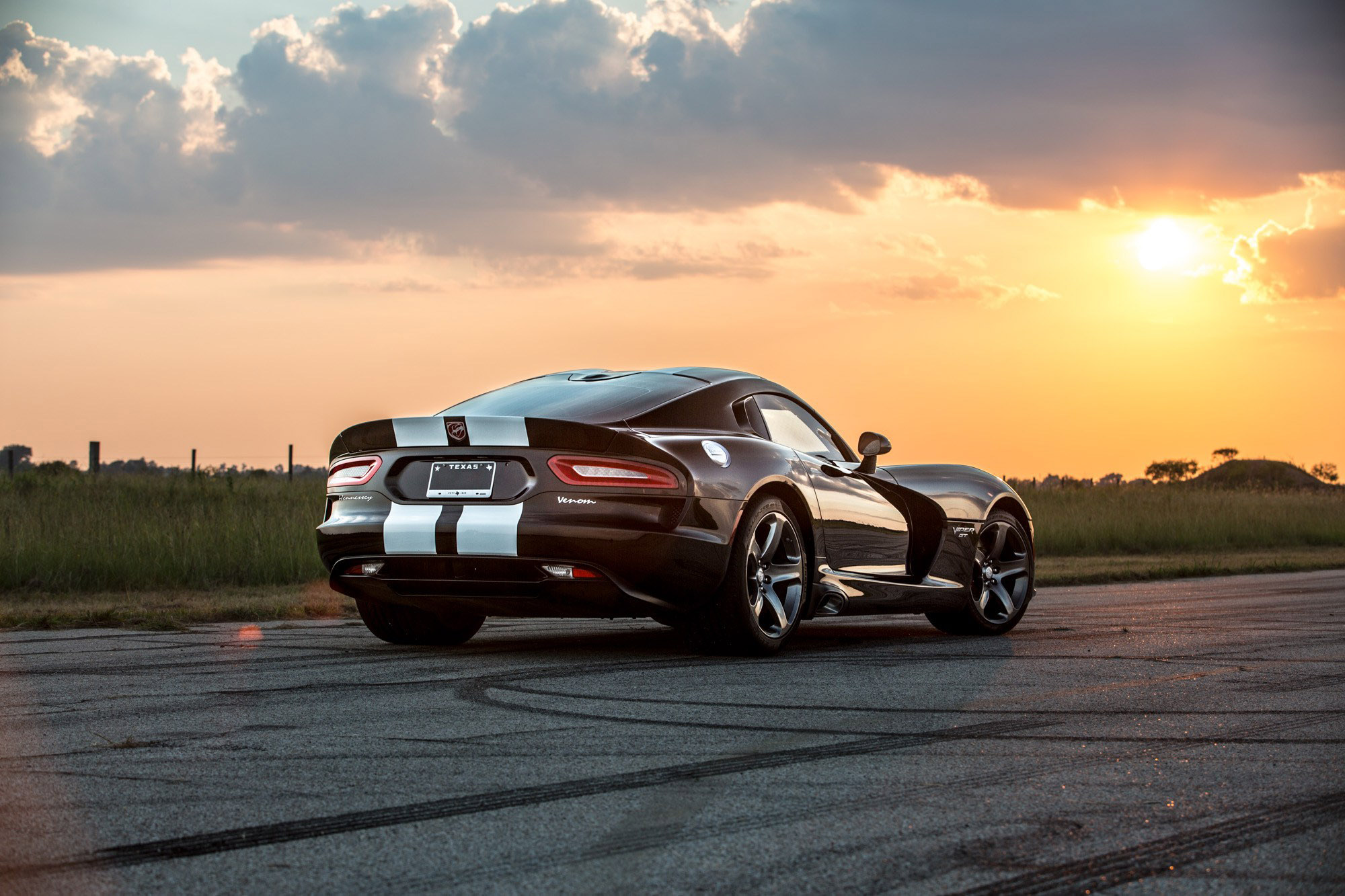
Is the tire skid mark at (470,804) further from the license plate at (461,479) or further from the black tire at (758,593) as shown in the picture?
the license plate at (461,479)

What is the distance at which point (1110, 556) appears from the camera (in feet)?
80.6

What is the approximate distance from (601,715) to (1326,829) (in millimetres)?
2509

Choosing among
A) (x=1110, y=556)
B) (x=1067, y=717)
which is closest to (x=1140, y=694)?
(x=1067, y=717)

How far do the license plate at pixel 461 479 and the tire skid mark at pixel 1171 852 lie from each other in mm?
4015

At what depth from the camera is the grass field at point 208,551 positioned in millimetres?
11492

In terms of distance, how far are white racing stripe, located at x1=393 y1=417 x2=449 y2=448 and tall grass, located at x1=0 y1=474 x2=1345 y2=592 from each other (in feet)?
22.9

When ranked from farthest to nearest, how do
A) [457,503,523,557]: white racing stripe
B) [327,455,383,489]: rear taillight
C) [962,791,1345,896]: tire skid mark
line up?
[327,455,383,489]: rear taillight, [457,503,523,557]: white racing stripe, [962,791,1345,896]: tire skid mark

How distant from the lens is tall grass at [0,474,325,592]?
1311 centimetres

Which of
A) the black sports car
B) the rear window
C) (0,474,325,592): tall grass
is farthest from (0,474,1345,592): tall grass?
the rear window

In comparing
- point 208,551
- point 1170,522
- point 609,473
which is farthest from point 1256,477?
point 609,473

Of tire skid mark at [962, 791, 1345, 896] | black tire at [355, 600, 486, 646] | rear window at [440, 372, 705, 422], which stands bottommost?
tire skid mark at [962, 791, 1345, 896]

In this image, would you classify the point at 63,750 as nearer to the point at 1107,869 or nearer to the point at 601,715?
the point at 601,715

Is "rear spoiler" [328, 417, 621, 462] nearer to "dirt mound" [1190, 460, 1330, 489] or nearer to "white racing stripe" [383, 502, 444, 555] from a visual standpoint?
"white racing stripe" [383, 502, 444, 555]

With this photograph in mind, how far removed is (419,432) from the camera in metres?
7.12
